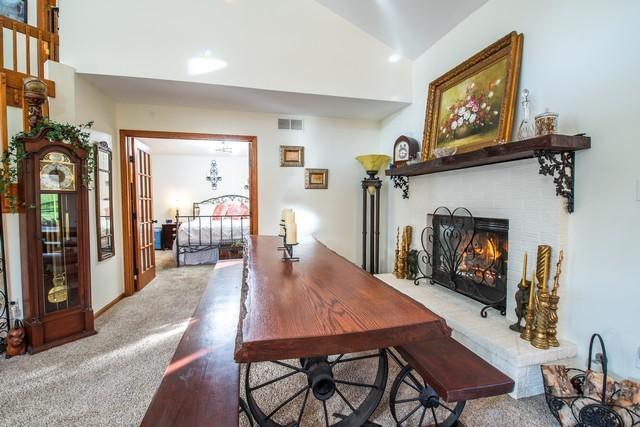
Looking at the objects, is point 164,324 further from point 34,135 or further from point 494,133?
point 494,133

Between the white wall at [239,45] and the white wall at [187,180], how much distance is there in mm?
5237

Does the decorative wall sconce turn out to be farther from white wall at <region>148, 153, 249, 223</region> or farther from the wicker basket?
the wicker basket

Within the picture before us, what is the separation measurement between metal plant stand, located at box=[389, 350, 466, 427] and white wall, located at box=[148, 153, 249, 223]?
22.9ft

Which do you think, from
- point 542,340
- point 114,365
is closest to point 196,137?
point 114,365

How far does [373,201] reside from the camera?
3881 millimetres

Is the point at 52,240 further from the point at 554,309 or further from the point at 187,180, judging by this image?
the point at 187,180

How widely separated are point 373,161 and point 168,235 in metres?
5.64

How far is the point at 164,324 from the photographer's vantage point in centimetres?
282

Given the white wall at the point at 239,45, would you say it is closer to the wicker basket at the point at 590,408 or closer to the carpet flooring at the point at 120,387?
the carpet flooring at the point at 120,387

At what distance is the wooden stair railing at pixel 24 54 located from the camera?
7.61 ft

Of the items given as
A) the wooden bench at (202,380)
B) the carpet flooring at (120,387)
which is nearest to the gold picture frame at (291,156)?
the carpet flooring at (120,387)

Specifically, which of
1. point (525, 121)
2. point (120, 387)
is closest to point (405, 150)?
point (525, 121)

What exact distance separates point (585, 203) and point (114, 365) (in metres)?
3.29

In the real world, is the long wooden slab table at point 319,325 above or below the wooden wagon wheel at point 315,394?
above
